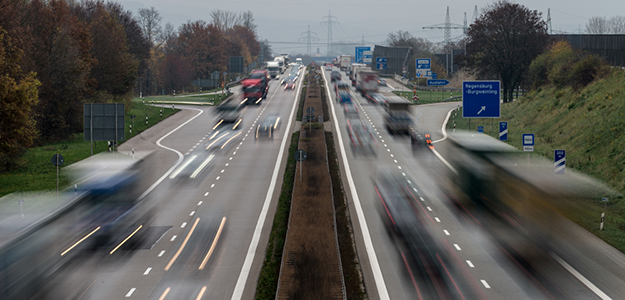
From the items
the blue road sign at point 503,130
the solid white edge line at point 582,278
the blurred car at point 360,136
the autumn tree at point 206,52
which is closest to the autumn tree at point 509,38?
the blurred car at point 360,136

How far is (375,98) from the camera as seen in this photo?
255ft

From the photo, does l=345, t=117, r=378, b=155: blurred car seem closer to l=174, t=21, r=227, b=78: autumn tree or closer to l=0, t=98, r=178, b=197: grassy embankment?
l=0, t=98, r=178, b=197: grassy embankment

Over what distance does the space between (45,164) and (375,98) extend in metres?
46.6

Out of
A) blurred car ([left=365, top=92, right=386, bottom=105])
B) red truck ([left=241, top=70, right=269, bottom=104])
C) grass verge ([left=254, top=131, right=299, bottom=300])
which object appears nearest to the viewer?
grass verge ([left=254, top=131, right=299, bottom=300])

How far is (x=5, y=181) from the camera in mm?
34781

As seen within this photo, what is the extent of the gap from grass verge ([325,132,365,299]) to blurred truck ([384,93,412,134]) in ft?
66.9

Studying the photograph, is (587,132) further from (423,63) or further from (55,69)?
(423,63)

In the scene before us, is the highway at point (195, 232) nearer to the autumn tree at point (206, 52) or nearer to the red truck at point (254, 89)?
the red truck at point (254, 89)

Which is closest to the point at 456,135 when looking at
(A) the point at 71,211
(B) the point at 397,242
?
(B) the point at 397,242

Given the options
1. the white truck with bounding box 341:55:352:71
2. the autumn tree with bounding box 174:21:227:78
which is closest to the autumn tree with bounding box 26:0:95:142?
the autumn tree with bounding box 174:21:227:78

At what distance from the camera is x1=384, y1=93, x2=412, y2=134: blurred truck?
185ft

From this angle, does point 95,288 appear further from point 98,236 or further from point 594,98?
point 594,98

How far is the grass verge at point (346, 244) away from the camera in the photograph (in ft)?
61.3

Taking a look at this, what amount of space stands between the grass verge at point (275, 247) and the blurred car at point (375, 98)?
3865 cm
